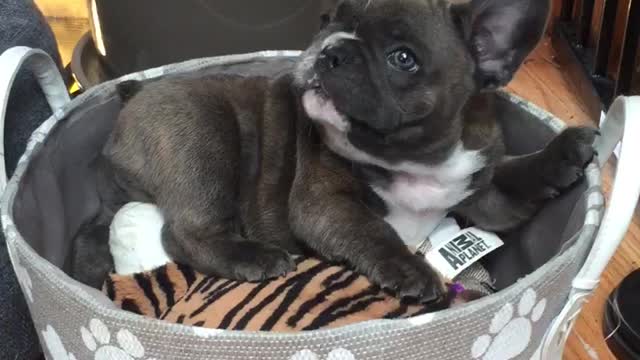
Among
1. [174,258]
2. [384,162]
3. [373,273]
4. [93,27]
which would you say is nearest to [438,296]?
[373,273]

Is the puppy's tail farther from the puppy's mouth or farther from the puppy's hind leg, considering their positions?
the puppy's mouth

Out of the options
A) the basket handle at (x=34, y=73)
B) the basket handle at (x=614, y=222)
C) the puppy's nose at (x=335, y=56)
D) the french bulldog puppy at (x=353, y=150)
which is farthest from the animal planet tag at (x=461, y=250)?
the basket handle at (x=34, y=73)

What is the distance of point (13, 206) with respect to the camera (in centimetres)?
108

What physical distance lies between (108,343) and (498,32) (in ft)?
2.17

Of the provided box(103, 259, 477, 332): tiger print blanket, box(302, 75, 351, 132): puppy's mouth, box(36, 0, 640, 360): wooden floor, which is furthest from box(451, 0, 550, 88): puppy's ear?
box(36, 0, 640, 360): wooden floor

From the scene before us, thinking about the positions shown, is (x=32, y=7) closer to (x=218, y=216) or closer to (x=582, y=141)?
(x=218, y=216)

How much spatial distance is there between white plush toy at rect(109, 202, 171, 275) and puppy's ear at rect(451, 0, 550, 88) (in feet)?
1.85

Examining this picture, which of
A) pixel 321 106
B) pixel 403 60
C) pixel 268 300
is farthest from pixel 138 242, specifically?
pixel 403 60

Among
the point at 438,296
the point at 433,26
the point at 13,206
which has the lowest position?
the point at 438,296

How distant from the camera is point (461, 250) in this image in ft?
4.25

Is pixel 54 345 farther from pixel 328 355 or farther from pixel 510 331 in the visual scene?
pixel 510 331

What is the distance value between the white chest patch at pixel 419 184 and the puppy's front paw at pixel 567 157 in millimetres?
101

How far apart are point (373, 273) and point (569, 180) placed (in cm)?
33

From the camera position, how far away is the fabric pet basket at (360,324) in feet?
2.78
